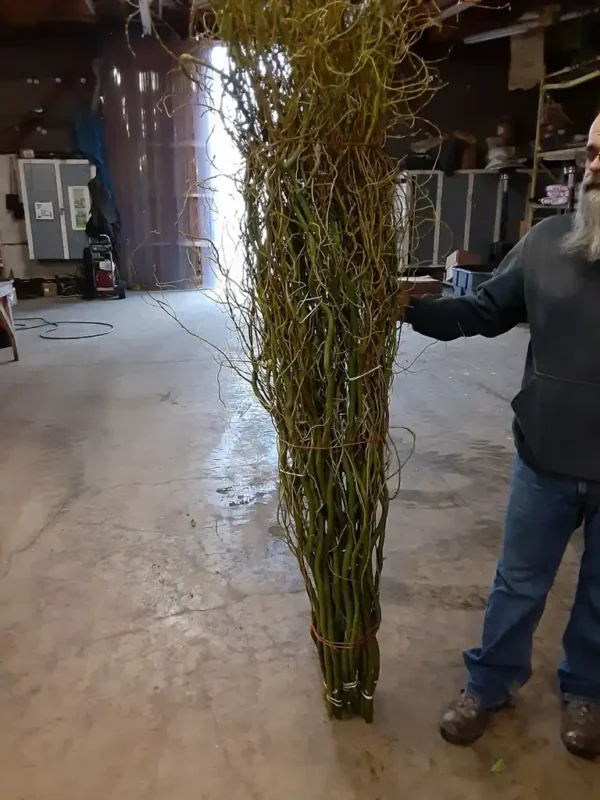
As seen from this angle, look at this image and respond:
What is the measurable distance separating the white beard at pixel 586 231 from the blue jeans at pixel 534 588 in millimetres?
478

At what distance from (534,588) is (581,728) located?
1.30ft

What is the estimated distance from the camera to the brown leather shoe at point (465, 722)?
165cm

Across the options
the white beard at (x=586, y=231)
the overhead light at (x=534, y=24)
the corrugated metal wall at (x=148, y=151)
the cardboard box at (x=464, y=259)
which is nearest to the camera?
the white beard at (x=586, y=231)

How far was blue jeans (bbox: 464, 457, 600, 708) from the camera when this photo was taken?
149cm

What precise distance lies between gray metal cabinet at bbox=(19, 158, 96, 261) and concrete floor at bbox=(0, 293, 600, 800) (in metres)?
4.72

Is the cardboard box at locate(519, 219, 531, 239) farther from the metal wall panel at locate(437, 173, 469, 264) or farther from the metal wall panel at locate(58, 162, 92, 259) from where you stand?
the metal wall panel at locate(58, 162, 92, 259)

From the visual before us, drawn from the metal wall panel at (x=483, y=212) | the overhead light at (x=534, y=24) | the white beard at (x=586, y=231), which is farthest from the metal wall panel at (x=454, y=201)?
the white beard at (x=586, y=231)

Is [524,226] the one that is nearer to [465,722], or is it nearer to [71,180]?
[71,180]

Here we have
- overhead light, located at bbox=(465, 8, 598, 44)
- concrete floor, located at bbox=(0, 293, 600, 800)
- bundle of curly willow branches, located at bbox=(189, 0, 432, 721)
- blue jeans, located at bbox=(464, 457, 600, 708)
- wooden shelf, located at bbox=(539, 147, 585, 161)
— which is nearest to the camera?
bundle of curly willow branches, located at bbox=(189, 0, 432, 721)

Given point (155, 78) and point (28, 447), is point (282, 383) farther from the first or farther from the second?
point (155, 78)

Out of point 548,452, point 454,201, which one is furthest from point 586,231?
point 454,201

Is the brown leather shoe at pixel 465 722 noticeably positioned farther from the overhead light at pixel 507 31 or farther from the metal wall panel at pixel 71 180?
the metal wall panel at pixel 71 180

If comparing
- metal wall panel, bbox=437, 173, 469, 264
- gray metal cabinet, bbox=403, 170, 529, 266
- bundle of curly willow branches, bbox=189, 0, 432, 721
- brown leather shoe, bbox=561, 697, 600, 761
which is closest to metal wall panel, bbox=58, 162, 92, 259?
gray metal cabinet, bbox=403, 170, 529, 266

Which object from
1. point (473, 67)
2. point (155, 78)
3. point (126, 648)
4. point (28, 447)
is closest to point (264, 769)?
point (126, 648)
